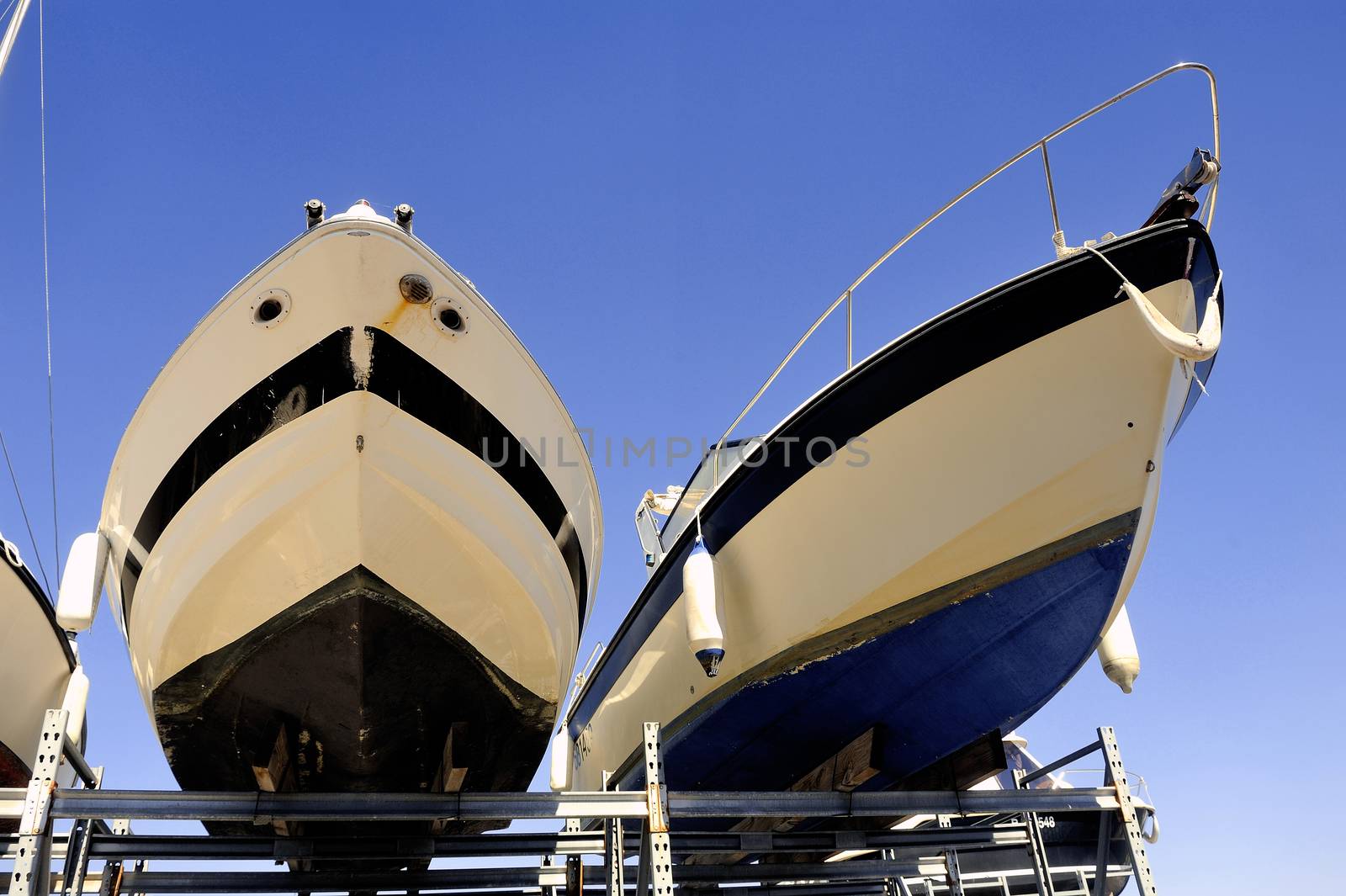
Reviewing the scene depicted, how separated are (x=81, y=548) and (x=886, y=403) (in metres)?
3.64

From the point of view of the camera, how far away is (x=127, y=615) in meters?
4.15

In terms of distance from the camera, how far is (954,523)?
4379 mm

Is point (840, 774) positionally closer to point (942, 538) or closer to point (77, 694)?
point (942, 538)

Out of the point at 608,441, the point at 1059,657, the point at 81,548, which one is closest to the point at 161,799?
the point at 81,548

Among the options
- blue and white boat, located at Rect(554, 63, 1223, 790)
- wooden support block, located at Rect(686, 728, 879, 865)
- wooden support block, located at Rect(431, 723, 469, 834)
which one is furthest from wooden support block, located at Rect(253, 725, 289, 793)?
wooden support block, located at Rect(686, 728, 879, 865)

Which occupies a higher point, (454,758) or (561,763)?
(561,763)

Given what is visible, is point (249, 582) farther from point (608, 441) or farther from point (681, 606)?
point (681, 606)

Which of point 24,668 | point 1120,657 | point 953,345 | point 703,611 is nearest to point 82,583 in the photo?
point 24,668

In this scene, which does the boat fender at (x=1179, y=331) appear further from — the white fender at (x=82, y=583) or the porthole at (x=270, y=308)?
the white fender at (x=82, y=583)

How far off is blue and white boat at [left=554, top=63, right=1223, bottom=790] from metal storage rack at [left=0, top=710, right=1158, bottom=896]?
0.50 metres

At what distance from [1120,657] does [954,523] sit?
1.43 metres

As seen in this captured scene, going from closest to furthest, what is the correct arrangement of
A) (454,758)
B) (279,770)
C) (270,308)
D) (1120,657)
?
(270,308)
(279,770)
(454,758)
(1120,657)

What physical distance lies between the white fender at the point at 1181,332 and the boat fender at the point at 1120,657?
1742mm

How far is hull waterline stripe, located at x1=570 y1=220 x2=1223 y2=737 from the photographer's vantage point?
404 cm
